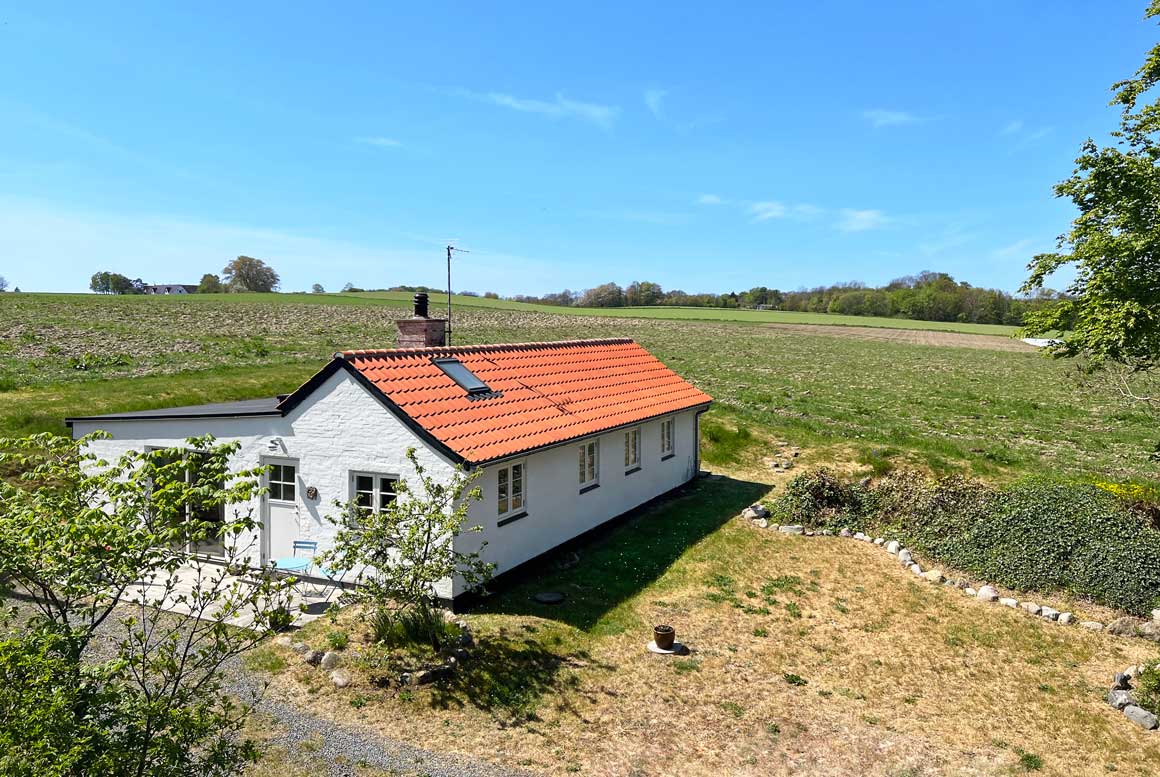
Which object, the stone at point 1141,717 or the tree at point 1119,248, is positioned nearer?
the stone at point 1141,717

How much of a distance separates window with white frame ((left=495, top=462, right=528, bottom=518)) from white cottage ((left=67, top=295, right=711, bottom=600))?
0.10ft

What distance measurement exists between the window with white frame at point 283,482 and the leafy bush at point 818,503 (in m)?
13.4

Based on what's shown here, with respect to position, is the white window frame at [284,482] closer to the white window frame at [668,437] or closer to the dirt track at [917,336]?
the white window frame at [668,437]

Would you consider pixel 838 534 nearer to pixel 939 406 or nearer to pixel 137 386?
pixel 939 406

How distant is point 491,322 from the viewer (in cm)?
8256

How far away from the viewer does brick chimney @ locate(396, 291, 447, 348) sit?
742 inches

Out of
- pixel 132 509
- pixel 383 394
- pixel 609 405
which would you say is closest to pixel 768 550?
pixel 609 405

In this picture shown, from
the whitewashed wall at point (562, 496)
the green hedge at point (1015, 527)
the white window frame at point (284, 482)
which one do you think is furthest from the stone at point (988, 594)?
the white window frame at point (284, 482)

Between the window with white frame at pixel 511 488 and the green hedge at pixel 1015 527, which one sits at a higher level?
the window with white frame at pixel 511 488

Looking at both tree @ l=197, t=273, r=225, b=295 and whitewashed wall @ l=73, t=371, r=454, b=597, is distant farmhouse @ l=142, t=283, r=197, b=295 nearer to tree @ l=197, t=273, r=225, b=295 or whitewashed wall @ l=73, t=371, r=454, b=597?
tree @ l=197, t=273, r=225, b=295

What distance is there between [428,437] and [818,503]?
42.2 feet

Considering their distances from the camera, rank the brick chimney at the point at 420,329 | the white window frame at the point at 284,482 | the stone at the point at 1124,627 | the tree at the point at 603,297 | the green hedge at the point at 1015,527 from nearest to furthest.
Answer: the stone at the point at 1124,627 < the white window frame at the point at 284,482 < the green hedge at the point at 1015,527 < the brick chimney at the point at 420,329 < the tree at the point at 603,297

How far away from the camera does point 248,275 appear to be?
12888cm

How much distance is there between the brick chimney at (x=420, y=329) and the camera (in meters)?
18.9
